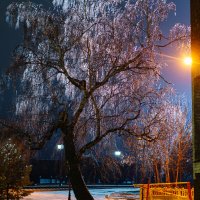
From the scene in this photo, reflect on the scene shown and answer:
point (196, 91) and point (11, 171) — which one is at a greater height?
point (196, 91)

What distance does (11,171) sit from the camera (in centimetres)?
2383

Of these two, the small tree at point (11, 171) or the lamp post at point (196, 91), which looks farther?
the small tree at point (11, 171)

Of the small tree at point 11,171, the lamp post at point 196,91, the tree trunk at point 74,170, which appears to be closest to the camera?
the lamp post at point 196,91

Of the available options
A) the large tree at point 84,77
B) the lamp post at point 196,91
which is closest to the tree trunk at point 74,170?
the large tree at point 84,77

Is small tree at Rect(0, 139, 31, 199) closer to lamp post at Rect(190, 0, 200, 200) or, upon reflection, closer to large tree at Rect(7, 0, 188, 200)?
large tree at Rect(7, 0, 188, 200)

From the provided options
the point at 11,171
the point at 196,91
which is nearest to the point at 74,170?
the point at 11,171

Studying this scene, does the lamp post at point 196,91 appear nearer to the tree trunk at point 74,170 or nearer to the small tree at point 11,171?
the tree trunk at point 74,170

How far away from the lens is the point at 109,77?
19.6 meters

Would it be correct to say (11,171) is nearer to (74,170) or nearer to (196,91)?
(74,170)

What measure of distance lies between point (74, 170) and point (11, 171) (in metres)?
4.67

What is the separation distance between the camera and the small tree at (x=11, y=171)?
Result: 75.0 ft

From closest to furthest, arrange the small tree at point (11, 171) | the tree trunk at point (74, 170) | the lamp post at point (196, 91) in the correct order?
the lamp post at point (196, 91) < the tree trunk at point (74, 170) < the small tree at point (11, 171)

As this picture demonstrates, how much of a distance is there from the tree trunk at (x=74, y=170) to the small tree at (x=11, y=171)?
11.0ft

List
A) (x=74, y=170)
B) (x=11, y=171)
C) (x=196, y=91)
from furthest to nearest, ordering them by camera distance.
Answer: (x=11, y=171) < (x=74, y=170) < (x=196, y=91)
